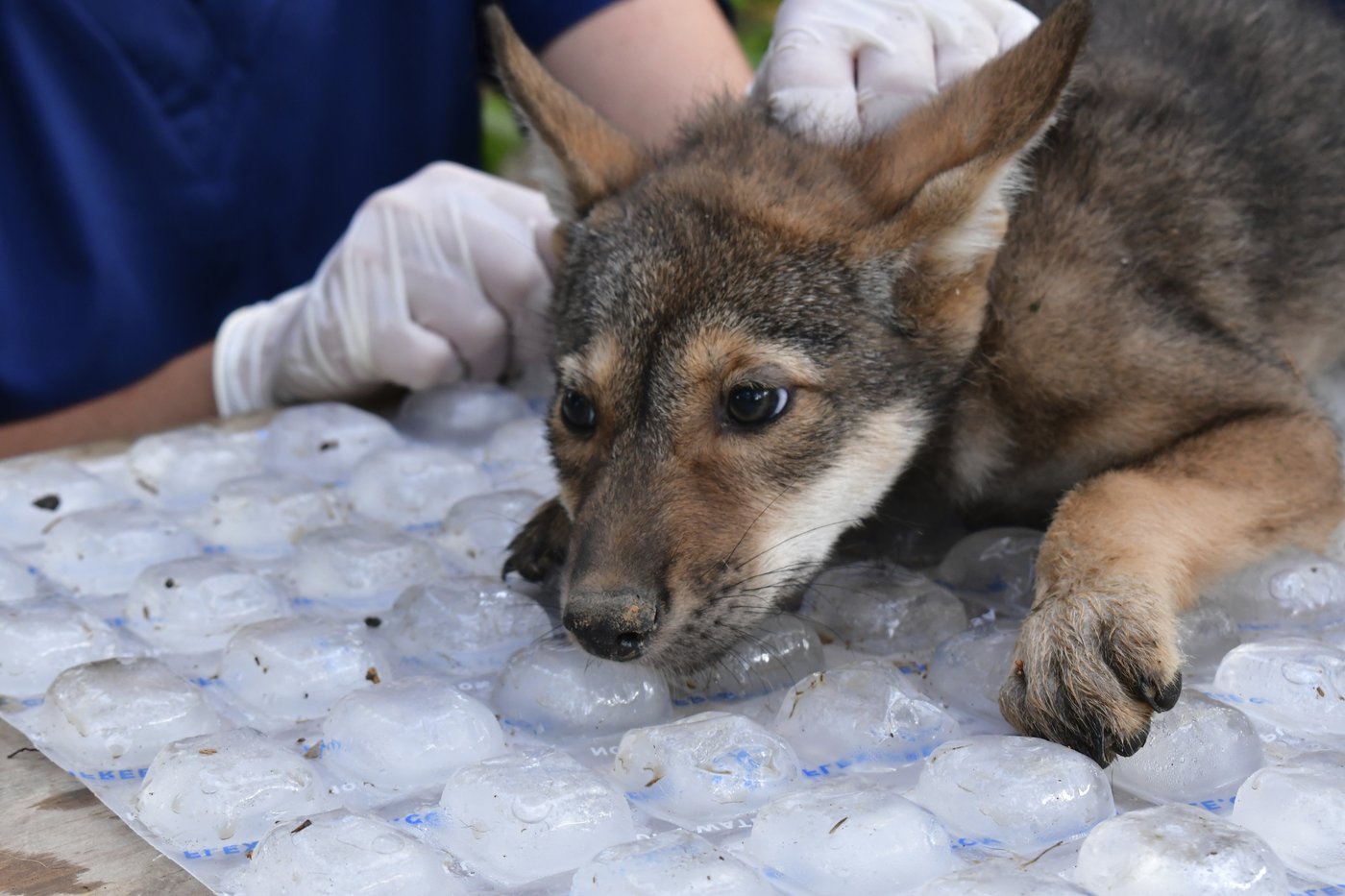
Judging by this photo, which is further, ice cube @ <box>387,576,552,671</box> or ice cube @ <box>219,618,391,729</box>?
ice cube @ <box>387,576,552,671</box>

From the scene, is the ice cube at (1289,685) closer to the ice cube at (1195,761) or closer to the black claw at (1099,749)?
the ice cube at (1195,761)

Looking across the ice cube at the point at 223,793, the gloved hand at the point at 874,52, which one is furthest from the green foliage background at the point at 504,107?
the ice cube at the point at 223,793

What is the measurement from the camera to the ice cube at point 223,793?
→ 173 centimetres

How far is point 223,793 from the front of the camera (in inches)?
68.9

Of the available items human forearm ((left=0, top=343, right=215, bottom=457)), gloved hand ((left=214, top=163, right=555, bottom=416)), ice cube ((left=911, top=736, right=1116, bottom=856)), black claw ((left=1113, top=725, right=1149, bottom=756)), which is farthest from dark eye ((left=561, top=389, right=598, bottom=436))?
human forearm ((left=0, top=343, right=215, bottom=457))

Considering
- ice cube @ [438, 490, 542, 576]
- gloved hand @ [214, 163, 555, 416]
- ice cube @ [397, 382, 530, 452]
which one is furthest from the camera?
gloved hand @ [214, 163, 555, 416]

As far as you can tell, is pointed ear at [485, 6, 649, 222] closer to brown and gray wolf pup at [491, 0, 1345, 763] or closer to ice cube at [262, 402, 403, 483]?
brown and gray wolf pup at [491, 0, 1345, 763]

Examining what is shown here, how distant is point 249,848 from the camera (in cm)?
172

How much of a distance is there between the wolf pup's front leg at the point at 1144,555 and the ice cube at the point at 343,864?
90 cm

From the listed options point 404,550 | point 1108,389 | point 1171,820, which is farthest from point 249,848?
point 1108,389

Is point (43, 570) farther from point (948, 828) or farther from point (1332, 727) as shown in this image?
point (1332, 727)

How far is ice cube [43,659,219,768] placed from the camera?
193 cm

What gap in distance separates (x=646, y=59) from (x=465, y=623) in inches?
110

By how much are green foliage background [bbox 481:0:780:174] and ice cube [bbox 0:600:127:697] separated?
6370 millimetres
